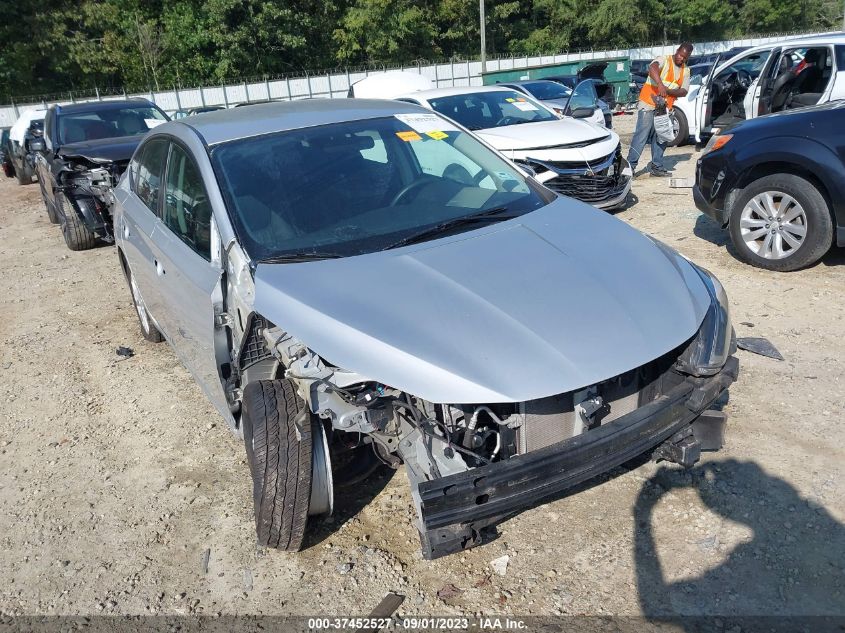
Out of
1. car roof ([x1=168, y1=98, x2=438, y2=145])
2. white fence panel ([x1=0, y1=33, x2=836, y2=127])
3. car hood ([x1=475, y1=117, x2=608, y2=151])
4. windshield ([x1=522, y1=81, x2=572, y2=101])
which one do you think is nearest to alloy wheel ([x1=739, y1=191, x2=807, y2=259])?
car hood ([x1=475, y1=117, x2=608, y2=151])

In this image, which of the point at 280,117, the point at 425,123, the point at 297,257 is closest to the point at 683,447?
the point at 297,257

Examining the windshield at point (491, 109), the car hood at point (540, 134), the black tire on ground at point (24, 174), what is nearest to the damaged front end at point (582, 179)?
the car hood at point (540, 134)

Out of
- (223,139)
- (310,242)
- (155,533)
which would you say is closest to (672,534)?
(310,242)

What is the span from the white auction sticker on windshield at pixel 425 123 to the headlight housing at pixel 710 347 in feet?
5.99

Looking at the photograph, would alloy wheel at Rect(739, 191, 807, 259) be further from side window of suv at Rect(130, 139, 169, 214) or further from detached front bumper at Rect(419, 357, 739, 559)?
side window of suv at Rect(130, 139, 169, 214)

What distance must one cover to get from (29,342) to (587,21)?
1987 inches

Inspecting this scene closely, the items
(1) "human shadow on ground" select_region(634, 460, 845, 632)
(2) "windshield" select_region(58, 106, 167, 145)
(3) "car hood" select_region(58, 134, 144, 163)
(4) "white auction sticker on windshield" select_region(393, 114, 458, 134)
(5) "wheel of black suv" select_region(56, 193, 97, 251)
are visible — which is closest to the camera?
(1) "human shadow on ground" select_region(634, 460, 845, 632)

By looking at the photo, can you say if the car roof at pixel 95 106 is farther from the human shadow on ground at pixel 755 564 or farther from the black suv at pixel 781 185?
the human shadow on ground at pixel 755 564

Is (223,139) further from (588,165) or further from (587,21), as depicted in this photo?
(587,21)

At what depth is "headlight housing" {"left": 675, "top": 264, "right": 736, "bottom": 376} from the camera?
2.63 m

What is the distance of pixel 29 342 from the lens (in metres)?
5.69

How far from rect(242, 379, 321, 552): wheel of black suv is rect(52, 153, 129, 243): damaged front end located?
5849mm

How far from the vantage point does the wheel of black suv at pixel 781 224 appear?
5.12 metres

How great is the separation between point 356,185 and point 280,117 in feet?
2.35
